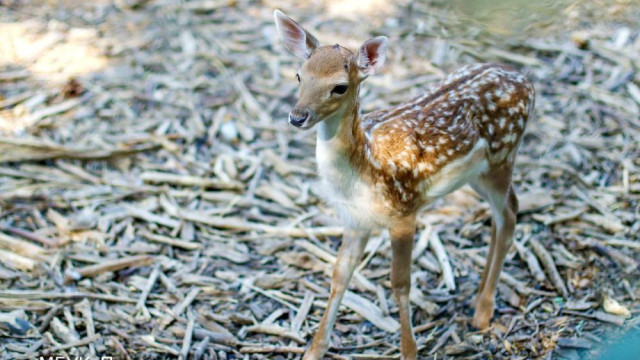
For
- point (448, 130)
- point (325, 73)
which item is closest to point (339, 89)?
point (325, 73)

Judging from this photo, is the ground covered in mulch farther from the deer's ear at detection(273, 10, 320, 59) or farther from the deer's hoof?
the deer's ear at detection(273, 10, 320, 59)

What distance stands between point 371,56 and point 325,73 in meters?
0.37

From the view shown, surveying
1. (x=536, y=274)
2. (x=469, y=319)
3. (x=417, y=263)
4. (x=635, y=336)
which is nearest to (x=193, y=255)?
(x=417, y=263)

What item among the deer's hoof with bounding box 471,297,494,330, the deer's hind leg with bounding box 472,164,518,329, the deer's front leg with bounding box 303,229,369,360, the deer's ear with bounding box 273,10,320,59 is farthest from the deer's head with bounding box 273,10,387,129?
the deer's hoof with bounding box 471,297,494,330

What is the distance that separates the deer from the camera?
366cm

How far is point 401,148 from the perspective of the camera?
3.96 metres

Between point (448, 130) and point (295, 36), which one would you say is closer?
point (295, 36)

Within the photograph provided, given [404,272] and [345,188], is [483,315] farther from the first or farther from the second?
[345,188]

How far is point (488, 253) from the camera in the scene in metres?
4.79

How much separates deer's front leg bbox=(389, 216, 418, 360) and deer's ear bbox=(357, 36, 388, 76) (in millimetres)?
853

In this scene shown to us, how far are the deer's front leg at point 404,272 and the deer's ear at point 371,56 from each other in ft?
2.80

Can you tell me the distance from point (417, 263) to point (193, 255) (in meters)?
1.60

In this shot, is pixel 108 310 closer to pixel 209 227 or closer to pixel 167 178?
pixel 209 227

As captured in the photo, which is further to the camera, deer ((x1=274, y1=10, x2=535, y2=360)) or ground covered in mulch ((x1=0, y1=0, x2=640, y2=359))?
ground covered in mulch ((x1=0, y1=0, x2=640, y2=359))
